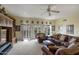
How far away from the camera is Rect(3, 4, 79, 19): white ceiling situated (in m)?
2.78

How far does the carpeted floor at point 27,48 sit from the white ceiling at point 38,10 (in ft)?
2.23

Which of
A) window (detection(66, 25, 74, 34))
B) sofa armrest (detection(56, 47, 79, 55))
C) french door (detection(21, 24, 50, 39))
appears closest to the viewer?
sofa armrest (detection(56, 47, 79, 55))

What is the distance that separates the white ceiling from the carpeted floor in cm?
68

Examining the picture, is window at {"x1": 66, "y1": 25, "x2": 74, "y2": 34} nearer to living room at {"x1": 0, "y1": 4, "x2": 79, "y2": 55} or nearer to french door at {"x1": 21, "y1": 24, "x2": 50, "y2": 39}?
living room at {"x1": 0, "y1": 4, "x2": 79, "y2": 55}

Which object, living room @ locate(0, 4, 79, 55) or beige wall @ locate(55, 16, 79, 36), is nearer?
living room @ locate(0, 4, 79, 55)

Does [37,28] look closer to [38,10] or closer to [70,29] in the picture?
[38,10]

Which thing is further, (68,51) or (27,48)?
(27,48)

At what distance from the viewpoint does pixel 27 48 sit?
2896 millimetres

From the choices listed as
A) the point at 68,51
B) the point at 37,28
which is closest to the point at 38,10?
the point at 37,28

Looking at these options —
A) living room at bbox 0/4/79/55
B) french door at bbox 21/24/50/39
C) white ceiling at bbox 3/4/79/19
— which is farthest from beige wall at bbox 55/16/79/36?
french door at bbox 21/24/50/39

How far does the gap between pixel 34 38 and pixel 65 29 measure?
85cm

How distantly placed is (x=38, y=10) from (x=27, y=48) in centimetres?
96

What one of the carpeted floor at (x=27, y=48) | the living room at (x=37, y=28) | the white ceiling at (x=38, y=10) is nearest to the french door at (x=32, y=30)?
the living room at (x=37, y=28)
